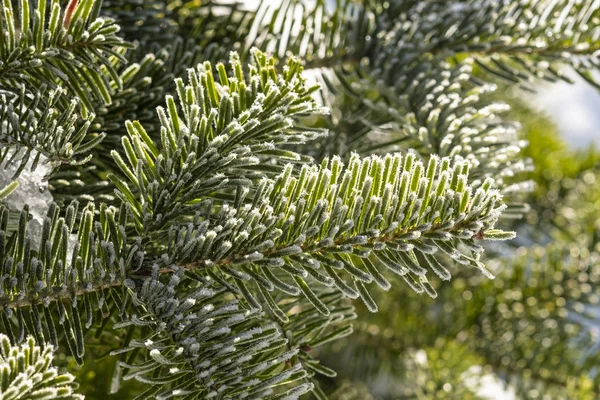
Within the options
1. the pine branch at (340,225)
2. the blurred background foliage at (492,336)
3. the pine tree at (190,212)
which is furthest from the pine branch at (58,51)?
the blurred background foliage at (492,336)

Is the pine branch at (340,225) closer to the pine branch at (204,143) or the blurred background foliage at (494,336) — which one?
the pine branch at (204,143)

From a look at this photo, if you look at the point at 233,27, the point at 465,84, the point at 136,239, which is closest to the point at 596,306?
the point at 465,84

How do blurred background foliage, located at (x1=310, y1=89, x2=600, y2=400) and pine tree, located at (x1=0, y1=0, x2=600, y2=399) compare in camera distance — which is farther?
blurred background foliage, located at (x1=310, y1=89, x2=600, y2=400)

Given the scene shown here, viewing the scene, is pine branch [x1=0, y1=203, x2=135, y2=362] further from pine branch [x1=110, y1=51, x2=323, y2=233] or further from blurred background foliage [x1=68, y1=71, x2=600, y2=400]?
blurred background foliage [x1=68, y1=71, x2=600, y2=400]

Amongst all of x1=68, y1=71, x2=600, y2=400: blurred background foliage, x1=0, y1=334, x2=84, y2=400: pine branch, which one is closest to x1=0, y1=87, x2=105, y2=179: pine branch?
x1=0, y1=334, x2=84, y2=400: pine branch

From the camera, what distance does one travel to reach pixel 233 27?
1.98 ft

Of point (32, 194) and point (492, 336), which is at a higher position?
point (32, 194)

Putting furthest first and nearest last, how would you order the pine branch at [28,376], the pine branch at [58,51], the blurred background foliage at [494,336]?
the blurred background foliage at [494,336] → the pine branch at [58,51] → the pine branch at [28,376]

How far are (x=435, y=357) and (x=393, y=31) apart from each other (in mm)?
371

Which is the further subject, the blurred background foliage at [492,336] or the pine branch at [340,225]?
the blurred background foliage at [492,336]

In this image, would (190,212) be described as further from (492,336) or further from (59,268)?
(492,336)

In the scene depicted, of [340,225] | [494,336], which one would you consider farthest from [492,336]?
[340,225]

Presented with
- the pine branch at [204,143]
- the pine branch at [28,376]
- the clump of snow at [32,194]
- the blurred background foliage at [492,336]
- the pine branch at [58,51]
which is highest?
the pine branch at [58,51]

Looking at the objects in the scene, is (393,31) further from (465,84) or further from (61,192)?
(61,192)
